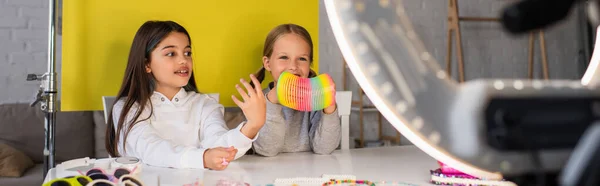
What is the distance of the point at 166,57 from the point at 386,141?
2.74m

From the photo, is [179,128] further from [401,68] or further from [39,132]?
[39,132]

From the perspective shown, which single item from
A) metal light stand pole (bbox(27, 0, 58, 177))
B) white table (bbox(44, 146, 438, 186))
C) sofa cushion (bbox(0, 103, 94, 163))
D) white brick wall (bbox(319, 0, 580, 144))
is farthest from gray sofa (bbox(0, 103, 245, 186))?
white table (bbox(44, 146, 438, 186))

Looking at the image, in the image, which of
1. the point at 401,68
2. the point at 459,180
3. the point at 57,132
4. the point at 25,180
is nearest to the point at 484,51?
the point at 57,132

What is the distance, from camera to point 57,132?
2.55 metres

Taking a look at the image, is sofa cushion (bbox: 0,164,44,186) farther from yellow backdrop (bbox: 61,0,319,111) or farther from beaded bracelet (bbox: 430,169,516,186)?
beaded bracelet (bbox: 430,169,516,186)

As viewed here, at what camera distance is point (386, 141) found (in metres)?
4.01

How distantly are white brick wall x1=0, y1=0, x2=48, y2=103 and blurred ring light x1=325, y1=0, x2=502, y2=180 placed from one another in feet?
8.97

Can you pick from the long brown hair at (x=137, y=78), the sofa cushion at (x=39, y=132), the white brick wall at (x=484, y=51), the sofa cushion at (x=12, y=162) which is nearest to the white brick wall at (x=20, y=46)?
the sofa cushion at (x=39, y=132)

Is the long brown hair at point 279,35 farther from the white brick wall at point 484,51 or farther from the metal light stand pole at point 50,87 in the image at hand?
the white brick wall at point 484,51

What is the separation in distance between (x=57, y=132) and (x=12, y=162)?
314 mm

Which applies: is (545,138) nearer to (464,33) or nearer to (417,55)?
(417,55)

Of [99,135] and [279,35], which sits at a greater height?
[279,35]

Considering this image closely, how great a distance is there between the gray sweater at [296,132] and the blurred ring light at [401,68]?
3.42 ft

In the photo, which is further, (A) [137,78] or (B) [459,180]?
(A) [137,78]
